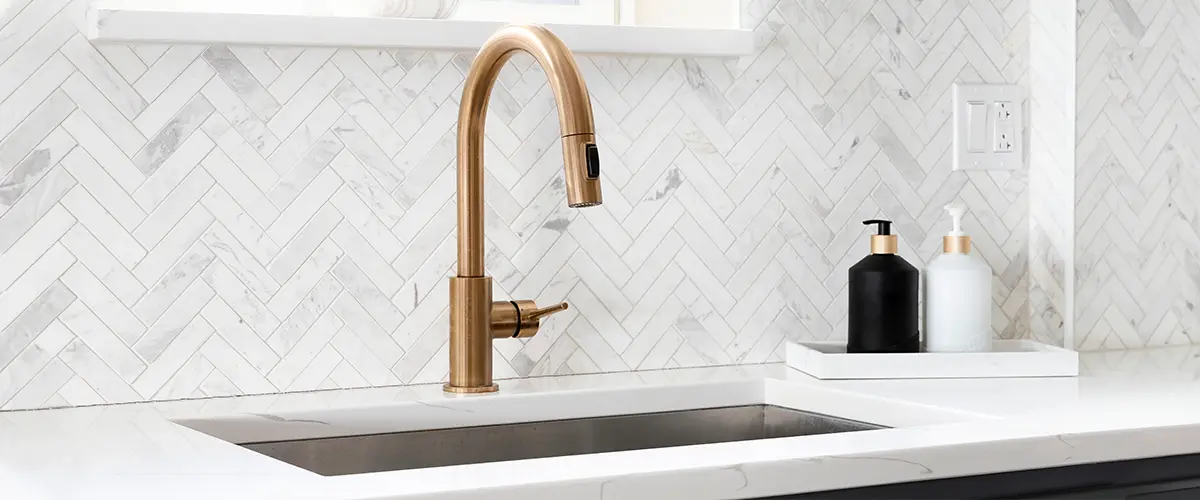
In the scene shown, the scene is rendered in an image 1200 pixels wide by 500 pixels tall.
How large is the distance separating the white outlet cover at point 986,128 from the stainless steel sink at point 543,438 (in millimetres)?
492

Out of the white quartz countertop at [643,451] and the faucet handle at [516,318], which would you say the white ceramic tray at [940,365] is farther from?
the faucet handle at [516,318]

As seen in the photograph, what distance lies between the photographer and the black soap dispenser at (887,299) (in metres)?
1.53

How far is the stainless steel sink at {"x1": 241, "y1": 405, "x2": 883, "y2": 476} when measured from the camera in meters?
1.31

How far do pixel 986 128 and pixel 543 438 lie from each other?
2.52 ft

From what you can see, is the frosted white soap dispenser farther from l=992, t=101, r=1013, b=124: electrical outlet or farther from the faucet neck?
the faucet neck

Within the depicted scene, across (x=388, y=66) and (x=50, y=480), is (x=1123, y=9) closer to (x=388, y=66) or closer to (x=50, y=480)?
(x=388, y=66)

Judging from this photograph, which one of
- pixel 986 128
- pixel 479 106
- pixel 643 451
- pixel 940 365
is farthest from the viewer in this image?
pixel 986 128

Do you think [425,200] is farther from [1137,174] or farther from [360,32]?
[1137,174]

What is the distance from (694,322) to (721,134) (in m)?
0.24

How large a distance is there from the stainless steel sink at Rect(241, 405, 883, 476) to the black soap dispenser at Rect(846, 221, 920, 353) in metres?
0.15

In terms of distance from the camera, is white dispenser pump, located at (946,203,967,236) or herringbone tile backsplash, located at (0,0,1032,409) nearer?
herringbone tile backsplash, located at (0,0,1032,409)

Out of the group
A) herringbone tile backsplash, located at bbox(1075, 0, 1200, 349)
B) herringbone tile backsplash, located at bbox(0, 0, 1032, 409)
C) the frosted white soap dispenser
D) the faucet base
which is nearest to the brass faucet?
the faucet base

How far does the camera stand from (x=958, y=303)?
1549mm

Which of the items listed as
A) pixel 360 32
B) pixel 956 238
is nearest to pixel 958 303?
pixel 956 238
